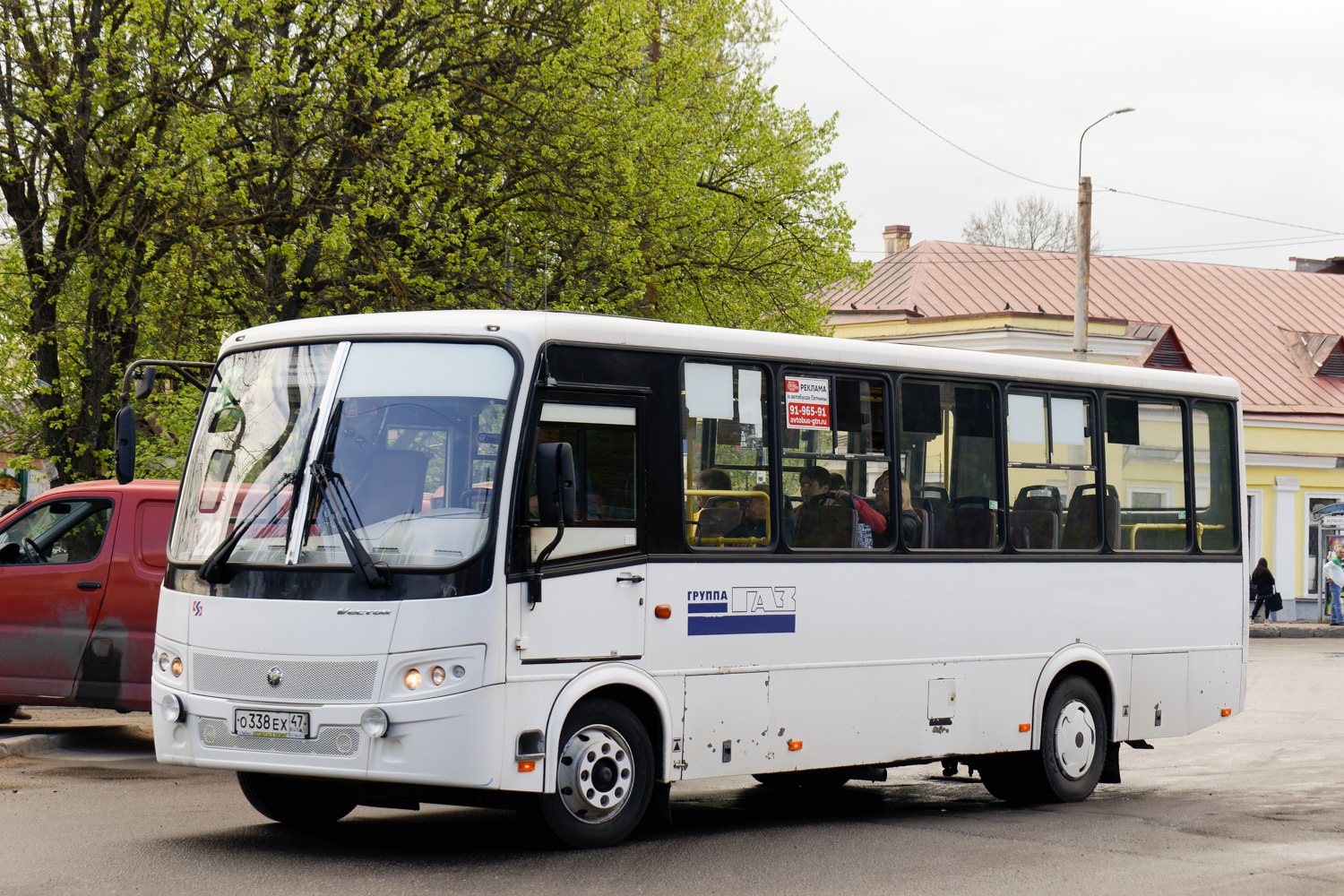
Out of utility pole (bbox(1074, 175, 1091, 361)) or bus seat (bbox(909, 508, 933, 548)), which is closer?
bus seat (bbox(909, 508, 933, 548))

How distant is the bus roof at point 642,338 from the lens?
8469 millimetres

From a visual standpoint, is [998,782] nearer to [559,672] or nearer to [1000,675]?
[1000,675]

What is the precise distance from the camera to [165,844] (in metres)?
8.51

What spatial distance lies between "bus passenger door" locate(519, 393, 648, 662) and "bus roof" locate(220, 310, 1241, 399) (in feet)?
1.18

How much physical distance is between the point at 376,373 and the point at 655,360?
5.11 feet

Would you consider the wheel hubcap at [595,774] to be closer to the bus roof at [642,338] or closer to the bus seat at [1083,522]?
the bus roof at [642,338]

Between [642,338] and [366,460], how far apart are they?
1.69 m

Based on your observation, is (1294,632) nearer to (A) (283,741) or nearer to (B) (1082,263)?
(B) (1082,263)

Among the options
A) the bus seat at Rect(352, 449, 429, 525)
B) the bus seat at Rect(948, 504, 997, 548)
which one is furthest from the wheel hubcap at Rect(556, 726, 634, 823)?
the bus seat at Rect(948, 504, 997, 548)

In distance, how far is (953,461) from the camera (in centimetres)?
1083

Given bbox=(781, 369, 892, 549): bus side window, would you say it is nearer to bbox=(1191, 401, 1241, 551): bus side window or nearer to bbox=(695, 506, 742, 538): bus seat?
bbox=(695, 506, 742, 538): bus seat

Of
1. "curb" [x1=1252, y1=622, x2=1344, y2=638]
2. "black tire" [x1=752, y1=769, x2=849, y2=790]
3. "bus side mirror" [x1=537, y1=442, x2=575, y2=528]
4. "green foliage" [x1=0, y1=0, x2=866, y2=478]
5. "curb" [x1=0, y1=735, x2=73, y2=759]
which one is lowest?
"curb" [x1=1252, y1=622, x2=1344, y2=638]

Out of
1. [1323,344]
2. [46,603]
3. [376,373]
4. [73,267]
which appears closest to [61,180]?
[73,267]

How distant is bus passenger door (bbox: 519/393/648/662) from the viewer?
8.27m
